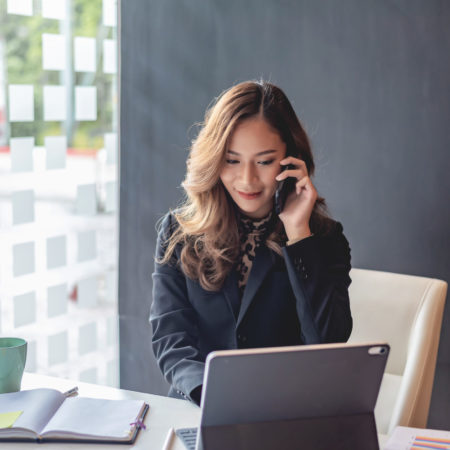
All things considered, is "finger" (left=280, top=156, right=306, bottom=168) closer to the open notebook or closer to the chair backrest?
the chair backrest

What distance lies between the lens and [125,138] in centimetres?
300

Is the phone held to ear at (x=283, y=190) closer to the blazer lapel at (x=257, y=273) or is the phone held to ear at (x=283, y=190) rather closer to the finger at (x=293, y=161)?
the finger at (x=293, y=161)

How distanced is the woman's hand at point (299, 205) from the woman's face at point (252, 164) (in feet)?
0.14

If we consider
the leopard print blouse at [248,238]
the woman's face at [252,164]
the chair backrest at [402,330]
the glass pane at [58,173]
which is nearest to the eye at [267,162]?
the woman's face at [252,164]

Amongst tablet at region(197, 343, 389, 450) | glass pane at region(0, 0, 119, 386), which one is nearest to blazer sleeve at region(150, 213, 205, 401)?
tablet at region(197, 343, 389, 450)

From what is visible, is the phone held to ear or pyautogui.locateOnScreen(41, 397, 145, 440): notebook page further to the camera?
the phone held to ear

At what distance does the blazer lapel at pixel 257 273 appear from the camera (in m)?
1.84

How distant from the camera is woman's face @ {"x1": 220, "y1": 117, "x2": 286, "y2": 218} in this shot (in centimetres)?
182

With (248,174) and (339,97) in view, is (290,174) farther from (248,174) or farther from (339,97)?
(339,97)

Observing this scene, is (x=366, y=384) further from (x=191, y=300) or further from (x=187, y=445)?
(x=191, y=300)

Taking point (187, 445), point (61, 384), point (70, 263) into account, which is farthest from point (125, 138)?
point (187, 445)

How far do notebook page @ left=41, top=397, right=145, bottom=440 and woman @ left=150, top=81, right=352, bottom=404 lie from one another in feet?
1.01

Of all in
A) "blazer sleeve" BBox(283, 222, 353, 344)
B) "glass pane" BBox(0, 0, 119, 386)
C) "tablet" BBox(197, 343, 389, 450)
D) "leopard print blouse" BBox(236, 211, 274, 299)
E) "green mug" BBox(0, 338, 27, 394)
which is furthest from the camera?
"glass pane" BBox(0, 0, 119, 386)

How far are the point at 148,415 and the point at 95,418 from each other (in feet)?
0.44
